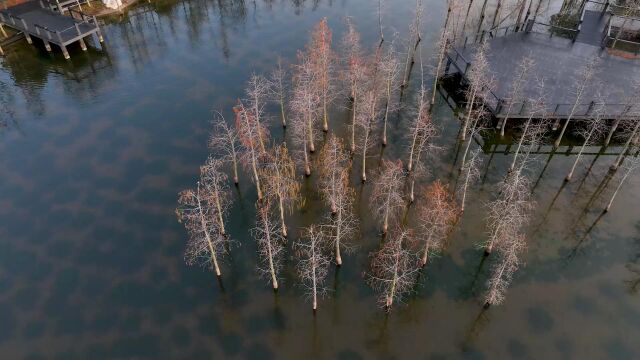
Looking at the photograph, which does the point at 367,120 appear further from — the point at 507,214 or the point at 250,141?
the point at 507,214

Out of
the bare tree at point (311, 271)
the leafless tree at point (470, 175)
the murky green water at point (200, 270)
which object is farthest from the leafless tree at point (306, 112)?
the leafless tree at point (470, 175)

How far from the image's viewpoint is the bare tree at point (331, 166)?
1520 inches

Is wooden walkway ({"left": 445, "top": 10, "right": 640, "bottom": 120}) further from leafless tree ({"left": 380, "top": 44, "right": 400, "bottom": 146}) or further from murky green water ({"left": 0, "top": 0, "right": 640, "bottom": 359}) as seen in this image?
leafless tree ({"left": 380, "top": 44, "right": 400, "bottom": 146})

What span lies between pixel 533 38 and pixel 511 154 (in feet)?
70.9

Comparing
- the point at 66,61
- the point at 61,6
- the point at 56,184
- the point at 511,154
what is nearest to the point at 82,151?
the point at 56,184

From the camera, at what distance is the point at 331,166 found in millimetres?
41781

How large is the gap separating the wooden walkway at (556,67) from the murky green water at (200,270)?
18.2 feet

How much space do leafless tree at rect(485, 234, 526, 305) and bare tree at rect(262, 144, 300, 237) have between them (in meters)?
17.6

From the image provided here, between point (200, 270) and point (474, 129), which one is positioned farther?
point (474, 129)

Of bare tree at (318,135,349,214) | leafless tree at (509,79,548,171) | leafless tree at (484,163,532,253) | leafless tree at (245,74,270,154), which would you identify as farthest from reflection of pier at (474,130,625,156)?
leafless tree at (245,74,270,154)

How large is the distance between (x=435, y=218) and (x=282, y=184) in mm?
14295

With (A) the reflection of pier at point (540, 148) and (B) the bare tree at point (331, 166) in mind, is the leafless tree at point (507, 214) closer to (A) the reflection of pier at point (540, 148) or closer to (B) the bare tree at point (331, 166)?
(A) the reflection of pier at point (540, 148)

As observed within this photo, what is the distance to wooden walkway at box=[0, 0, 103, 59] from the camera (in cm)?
6028

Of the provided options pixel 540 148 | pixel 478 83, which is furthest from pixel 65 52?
pixel 540 148
